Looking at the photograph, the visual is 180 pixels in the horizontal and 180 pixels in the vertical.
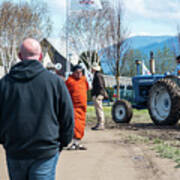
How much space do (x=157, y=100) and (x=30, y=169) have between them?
327 inches

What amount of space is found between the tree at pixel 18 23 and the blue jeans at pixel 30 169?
107ft

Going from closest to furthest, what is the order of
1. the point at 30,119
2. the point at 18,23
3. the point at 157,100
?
the point at 30,119 → the point at 157,100 → the point at 18,23

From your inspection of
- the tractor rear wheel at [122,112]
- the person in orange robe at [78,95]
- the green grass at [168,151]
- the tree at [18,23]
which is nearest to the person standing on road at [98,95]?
the tractor rear wheel at [122,112]

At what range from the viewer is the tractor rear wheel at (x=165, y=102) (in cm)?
989

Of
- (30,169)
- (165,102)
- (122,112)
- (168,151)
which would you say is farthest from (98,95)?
(30,169)

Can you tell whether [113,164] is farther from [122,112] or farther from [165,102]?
[122,112]

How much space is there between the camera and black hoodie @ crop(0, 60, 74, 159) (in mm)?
2941

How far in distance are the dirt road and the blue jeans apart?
240 centimetres

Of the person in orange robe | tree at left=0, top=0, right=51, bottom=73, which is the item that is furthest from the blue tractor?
tree at left=0, top=0, right=51, bottom=73

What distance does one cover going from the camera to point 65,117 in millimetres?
3133

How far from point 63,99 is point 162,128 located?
24.3 feet

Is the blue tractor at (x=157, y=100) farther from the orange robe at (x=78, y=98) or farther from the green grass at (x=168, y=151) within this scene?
the orange robe at (x=78, y=98)

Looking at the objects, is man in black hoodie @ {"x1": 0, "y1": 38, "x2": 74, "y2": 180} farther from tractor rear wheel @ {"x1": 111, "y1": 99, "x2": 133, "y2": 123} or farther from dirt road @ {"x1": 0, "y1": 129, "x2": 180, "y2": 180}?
tractor rear wheel @ {"x1": 111, "y1": 99, "x2": 133, "y2": 123}

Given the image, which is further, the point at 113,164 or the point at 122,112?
the point at 122,112
